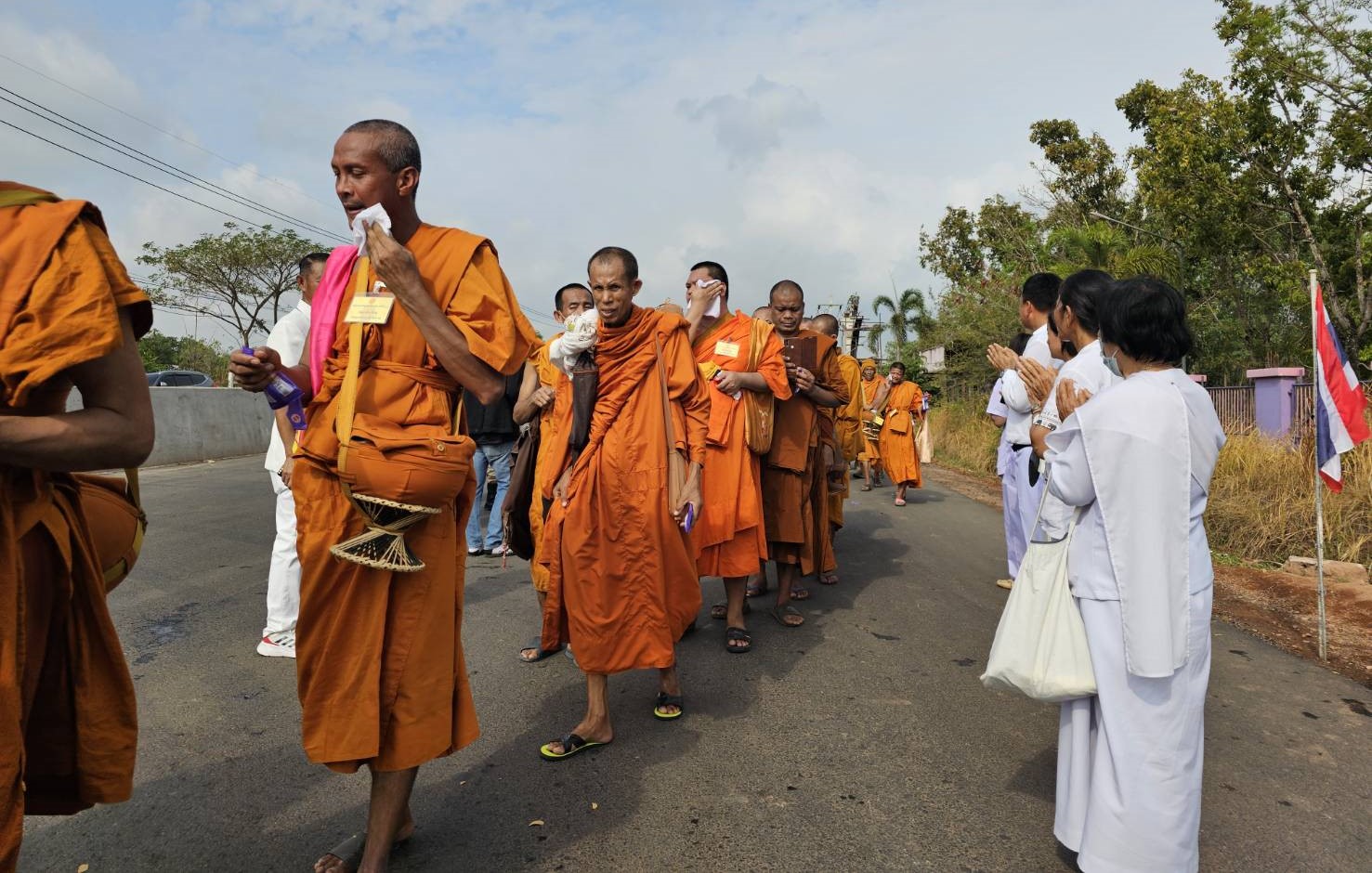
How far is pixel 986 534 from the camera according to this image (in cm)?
934

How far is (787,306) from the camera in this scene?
6.03 meters

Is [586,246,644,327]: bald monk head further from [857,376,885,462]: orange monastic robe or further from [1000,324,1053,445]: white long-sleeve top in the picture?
[857,376,885,462]: orange monastic robe

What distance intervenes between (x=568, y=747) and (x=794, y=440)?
2.92 metres

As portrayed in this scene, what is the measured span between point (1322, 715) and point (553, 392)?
4.09m

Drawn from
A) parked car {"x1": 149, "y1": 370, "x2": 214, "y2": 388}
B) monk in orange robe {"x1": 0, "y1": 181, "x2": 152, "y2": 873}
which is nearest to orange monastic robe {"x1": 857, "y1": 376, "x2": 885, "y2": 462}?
monk in orange robe {"x1": 0, "y1": 181, "x2": 152, "y2": 873}

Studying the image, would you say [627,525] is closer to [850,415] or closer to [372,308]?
[372,308]

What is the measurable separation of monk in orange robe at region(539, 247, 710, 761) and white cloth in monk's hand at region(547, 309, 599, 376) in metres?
0.05

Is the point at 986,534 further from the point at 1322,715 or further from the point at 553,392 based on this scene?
the point at 553,392

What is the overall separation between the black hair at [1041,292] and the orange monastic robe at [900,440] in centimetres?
664

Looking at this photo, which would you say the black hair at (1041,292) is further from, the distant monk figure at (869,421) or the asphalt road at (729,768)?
the distant monk figure at (869,421)

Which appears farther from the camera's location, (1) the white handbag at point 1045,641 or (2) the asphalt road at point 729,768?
(2) the asphalt road at point 729,768

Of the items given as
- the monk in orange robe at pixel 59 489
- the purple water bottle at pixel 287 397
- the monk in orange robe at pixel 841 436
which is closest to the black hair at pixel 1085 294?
the monk in orange robe at pixel 841 436

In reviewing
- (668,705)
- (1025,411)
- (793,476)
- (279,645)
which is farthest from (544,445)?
(1025,411)

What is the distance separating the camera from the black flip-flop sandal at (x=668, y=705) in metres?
4.03
